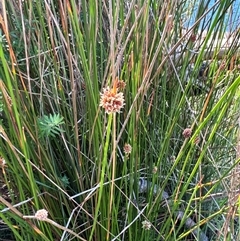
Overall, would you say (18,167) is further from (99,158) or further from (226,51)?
(226,51)

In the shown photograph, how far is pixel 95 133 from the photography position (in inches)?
25.7

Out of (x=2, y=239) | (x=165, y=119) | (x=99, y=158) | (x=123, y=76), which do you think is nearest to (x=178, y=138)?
(x=165, y=119)

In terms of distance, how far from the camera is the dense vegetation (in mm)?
625

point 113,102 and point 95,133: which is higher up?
point 113,102

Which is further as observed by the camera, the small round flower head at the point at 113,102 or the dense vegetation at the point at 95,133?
the dense vegetation at the point at 95,133

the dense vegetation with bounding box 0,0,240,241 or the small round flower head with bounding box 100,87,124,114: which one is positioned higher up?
the small round flower head with bounding box 100,87,124,114

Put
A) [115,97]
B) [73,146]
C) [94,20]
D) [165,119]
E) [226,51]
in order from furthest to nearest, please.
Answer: [226,51]
[165,119]
[73,146]
[94,20]
[115,97]

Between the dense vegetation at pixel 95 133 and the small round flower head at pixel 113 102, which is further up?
the small round flower head at pixel 113 102

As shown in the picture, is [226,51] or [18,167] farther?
[226,51]

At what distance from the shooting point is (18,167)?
2.13ft

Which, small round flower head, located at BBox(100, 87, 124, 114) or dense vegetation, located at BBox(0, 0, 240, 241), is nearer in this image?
small round flower head, located at BBox(100, 87, 124, 114)

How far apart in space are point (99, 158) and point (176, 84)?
0.35 m

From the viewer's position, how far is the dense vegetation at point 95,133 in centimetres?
62

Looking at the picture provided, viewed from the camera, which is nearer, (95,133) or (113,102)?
(113,102)
